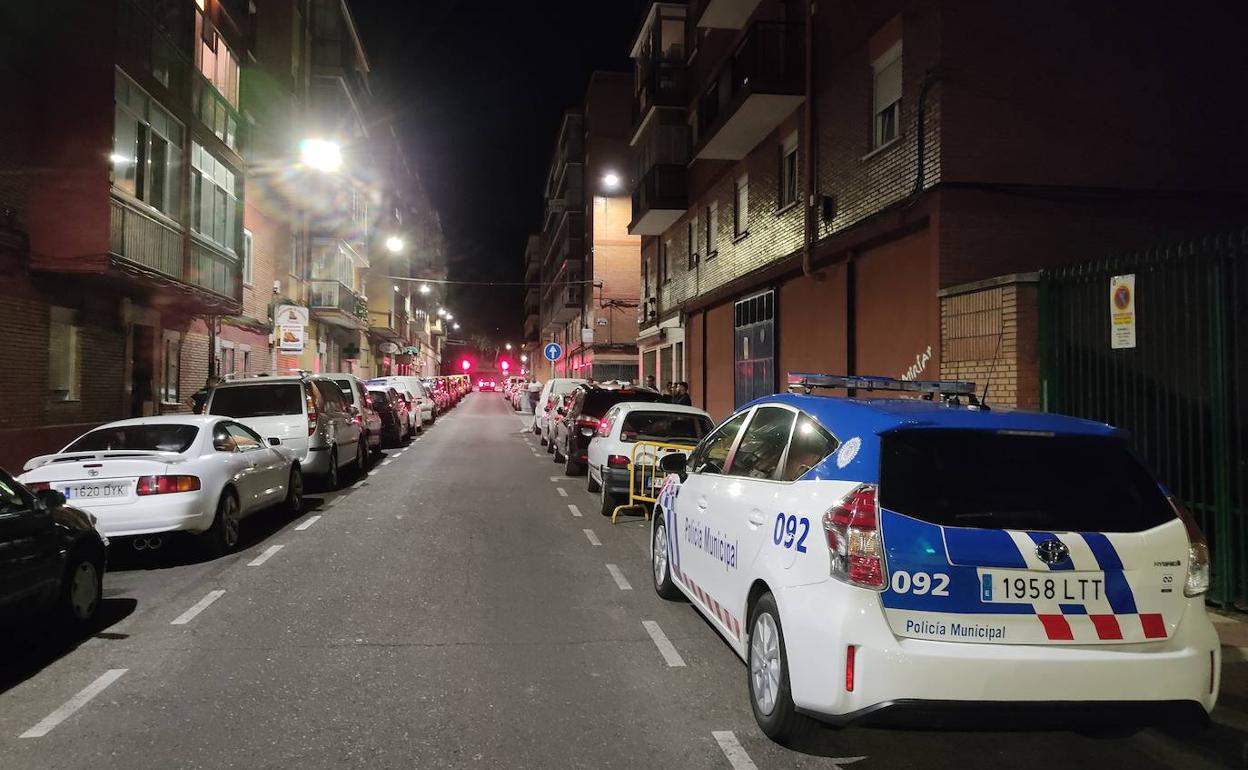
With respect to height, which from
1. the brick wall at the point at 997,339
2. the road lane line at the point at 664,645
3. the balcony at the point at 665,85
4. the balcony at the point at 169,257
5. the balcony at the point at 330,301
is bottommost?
the road lane line at the point at 664,645

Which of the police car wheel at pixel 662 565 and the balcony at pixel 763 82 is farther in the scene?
the balcony at pixel 763 82

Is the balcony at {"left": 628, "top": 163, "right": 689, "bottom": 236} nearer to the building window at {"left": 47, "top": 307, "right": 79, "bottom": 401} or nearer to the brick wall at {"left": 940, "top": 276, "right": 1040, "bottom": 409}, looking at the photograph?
the building window at {"left": 47, "top": 307, "right": 79, "bottom": 401}

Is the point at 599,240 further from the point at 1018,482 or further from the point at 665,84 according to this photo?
the point at 1018,482

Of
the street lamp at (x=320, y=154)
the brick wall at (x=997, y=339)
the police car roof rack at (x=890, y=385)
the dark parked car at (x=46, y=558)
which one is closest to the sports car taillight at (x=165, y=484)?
the dark parked car at (x=46, y=558)

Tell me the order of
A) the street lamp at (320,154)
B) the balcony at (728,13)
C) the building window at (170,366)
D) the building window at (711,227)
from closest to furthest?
the balcony at (728,13) → the building window at (170,366) → the building window at (711,227) → the street lamp at (320,154)

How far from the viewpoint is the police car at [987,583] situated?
3.46 metres

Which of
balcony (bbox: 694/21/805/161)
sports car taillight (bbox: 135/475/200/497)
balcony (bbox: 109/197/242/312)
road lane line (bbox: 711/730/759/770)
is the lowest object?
road lane line (bbox: 711/730/759/770)

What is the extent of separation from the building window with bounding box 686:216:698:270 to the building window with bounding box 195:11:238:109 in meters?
12.9

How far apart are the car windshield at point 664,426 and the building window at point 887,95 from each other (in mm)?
5116

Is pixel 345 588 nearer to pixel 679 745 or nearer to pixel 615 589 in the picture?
pixel 615 589

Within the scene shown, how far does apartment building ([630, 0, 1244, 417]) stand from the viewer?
11.1 metres

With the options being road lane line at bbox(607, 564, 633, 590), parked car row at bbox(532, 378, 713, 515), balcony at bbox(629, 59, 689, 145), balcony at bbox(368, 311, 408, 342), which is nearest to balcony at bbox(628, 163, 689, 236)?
balcony at bbox(629, 59, 689, 145)

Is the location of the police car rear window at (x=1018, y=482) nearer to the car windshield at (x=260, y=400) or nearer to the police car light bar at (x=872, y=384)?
the police car light bar at (x=872, y=384)

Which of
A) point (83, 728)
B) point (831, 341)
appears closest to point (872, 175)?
point (831, 341)
